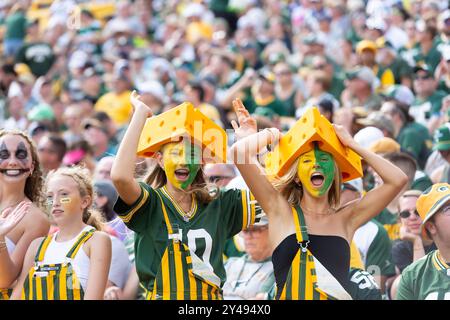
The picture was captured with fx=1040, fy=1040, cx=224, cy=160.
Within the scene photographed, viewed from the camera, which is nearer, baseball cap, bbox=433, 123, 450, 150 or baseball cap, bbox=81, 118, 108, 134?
baseball cap, bbox=433, 123, 450, 150

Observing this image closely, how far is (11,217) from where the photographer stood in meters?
5.68

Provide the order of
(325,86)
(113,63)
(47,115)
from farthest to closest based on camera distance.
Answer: (113,63), (47,115), (325,86)

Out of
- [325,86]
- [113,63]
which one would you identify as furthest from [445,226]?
[113,63]

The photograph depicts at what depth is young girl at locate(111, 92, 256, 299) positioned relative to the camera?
18.1 feet

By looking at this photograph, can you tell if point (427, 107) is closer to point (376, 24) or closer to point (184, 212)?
point (376, 24)

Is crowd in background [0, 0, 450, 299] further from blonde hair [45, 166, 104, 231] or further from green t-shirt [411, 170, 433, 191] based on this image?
blonde hair [45, 166, 104, 231]

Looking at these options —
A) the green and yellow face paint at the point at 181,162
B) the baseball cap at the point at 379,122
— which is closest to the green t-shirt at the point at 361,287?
the green and yellow face paint at the point at 181,162

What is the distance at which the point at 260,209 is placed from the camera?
5.76 meters

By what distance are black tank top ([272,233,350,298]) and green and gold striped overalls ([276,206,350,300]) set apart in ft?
0.09

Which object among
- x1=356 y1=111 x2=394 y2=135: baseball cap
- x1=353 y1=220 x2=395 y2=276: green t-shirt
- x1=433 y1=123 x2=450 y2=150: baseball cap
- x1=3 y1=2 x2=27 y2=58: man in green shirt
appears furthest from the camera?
x1=3 y1=2 x2=27 y2=58: man in green shirt

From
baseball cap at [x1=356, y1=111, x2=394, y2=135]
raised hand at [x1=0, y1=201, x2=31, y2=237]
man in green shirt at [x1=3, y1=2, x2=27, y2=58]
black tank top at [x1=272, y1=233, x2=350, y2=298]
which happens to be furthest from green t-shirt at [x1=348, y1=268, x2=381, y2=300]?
man in green shirt at [x1=3, y1=2, x2=27, y2=58]

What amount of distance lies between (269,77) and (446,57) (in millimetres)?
2678
